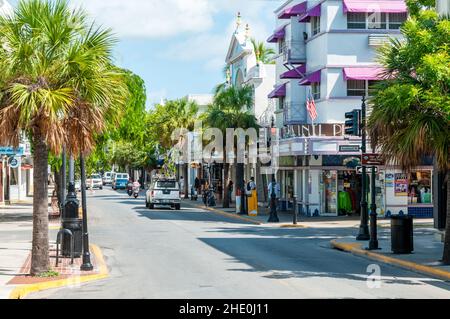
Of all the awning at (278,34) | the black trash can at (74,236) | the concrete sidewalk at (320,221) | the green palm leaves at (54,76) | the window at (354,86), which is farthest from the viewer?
the awning at (278,34)

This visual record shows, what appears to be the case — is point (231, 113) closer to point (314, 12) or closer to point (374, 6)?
point (314, 12)

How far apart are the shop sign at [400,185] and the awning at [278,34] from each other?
1243 centimetres

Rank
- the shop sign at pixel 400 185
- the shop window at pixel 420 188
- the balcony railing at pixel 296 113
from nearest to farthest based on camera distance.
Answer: the shop sign at pixel 400 185, the shop window at pixel 420 188, the balcony railing at pixel 296 113

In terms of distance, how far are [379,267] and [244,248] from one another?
5.28 meters

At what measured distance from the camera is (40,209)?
17078 millimetres

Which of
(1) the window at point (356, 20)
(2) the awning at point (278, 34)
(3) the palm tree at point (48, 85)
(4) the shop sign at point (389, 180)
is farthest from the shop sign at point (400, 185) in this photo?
(3) the palm tree at point (48, 85)

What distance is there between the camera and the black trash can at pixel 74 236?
65.5 ft

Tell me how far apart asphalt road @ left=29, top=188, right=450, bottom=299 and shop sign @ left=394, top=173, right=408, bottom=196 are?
9.10 m

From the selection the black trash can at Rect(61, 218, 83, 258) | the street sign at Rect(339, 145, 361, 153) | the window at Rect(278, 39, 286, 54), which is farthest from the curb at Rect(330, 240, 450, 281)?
the window at Rect(278, 39, 286, 54)

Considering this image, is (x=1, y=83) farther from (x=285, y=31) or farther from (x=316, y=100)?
(x=285, y=31)

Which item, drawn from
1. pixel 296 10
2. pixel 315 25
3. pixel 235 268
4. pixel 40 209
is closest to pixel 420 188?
pixel 315 25

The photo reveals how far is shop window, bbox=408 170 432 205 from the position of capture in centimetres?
4025

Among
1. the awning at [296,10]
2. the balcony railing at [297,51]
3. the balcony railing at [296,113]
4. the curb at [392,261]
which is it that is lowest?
the curb at [392,261]

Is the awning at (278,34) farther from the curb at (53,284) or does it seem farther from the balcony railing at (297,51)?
the curb at (53,284)
